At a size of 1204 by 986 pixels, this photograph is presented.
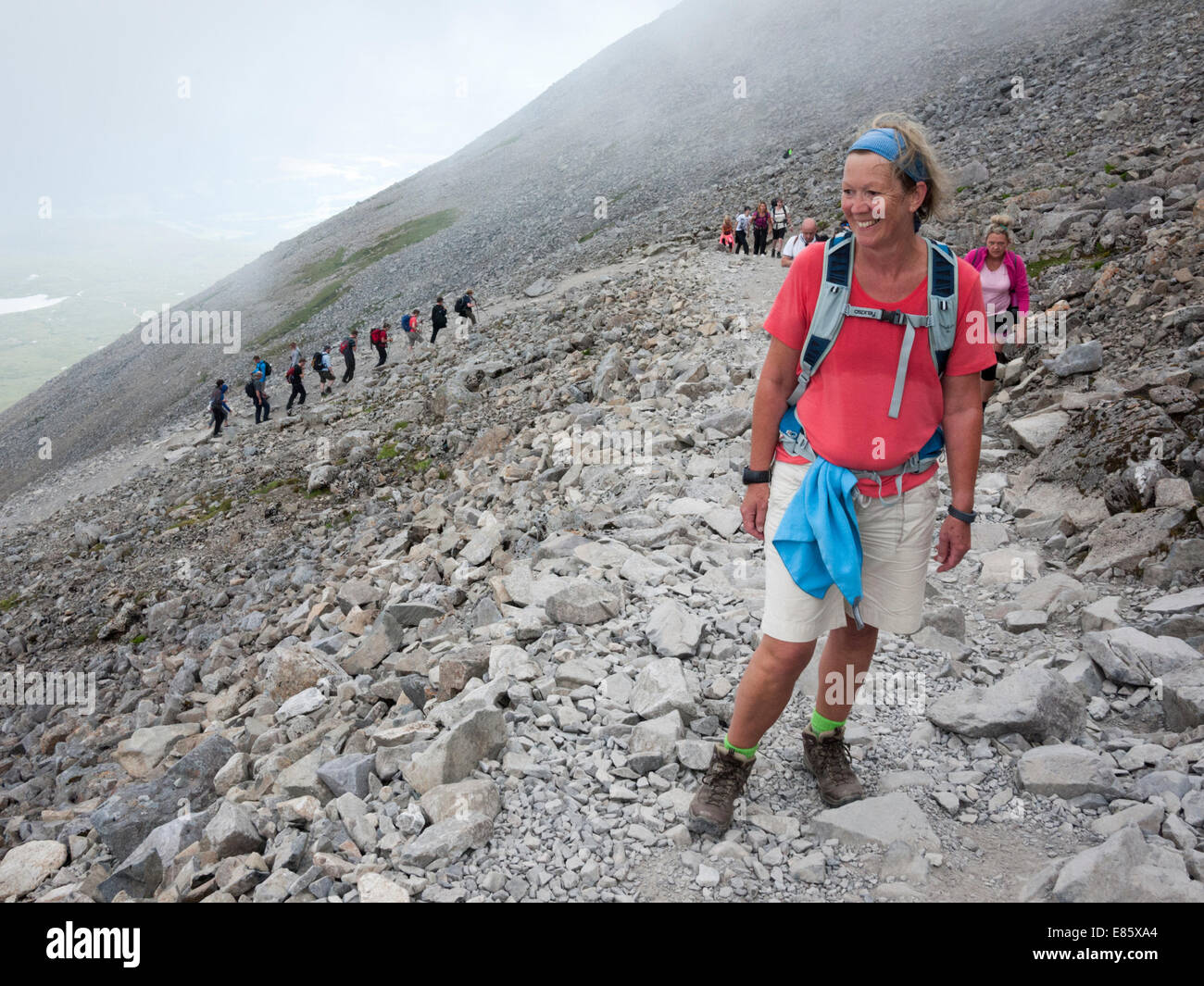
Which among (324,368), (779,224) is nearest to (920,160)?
(779,224)

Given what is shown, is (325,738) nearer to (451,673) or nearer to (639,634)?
(451,673)

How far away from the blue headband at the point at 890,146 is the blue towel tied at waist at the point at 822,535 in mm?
1204

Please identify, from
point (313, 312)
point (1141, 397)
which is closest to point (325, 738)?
point (1141, 397)

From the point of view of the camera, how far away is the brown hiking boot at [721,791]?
3592 mm

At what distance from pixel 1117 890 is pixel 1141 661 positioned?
2.10 metres

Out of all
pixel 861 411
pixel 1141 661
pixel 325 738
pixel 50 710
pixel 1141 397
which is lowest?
pixel 50 710

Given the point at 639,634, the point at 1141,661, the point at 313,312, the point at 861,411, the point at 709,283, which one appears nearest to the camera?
the point at 861,411

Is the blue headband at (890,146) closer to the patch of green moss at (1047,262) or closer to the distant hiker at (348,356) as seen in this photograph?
the patch of green moss at (1047,262)

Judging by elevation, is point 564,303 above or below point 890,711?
above

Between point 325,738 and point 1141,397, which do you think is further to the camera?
point 1141,397

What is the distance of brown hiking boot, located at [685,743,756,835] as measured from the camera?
359cm

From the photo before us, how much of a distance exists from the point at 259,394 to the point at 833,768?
2664cm

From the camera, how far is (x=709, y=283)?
763 inches

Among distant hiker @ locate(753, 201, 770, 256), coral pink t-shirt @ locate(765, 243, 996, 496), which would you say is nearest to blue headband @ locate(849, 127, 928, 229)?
coral pink t-shirt @ locate(765, 243, 996, 496)
